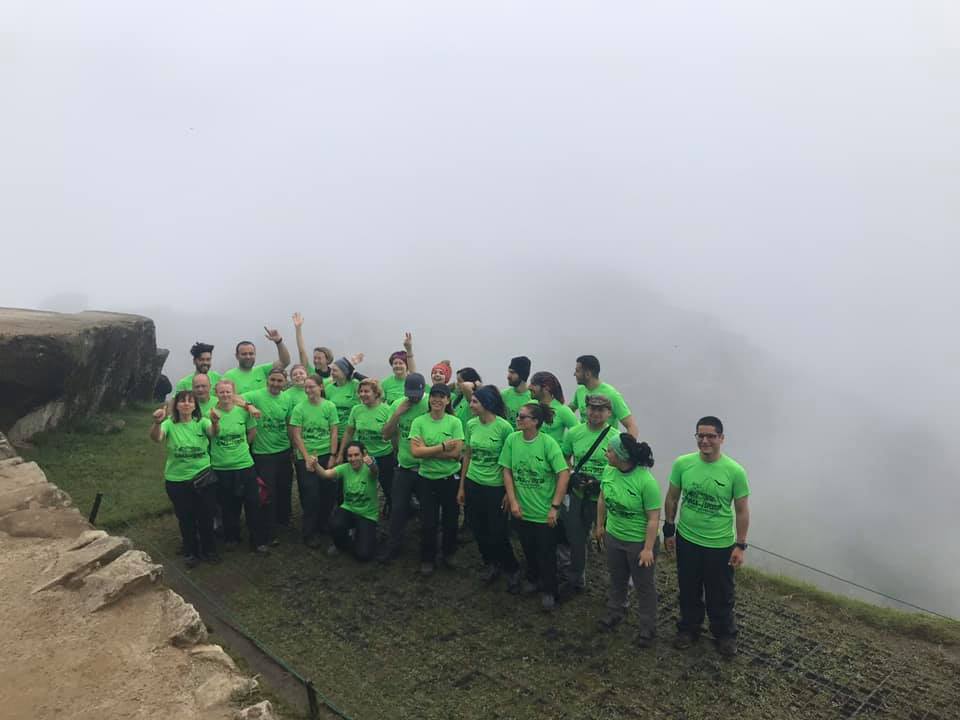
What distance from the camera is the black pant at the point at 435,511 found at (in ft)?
23.7

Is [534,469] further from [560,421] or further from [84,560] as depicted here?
[84,560]

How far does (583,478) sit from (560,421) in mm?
862

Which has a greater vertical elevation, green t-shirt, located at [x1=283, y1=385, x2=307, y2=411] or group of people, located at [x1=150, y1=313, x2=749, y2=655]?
green t-shirt, located at [x1=283, y1=385, x2=307, y2=411]

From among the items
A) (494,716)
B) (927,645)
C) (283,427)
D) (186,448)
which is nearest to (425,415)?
(283,427)

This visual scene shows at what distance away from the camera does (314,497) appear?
804cm

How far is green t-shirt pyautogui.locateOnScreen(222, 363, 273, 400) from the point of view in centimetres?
840

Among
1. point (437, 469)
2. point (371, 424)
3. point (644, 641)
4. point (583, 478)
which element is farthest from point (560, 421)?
point (644, 641)

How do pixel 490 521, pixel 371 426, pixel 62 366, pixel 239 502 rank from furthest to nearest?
pixel 62 366, pixel 239 502, pixel 371 426, pixel 490 521

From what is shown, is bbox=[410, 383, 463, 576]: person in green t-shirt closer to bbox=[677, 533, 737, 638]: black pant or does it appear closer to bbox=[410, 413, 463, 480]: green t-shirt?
bbox=[410, 413, 463, 480]: green t-shirt

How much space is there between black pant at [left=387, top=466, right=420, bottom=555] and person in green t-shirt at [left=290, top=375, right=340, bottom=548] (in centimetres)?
92

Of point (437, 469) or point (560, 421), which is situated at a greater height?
point (560, 421)

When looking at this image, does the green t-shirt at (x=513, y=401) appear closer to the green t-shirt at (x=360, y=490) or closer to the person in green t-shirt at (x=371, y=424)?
the person in green t-shirt at (x=371, y=424)

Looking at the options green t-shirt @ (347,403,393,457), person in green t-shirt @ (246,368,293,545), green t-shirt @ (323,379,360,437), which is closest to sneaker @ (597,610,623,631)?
green t-shirt @ (347,403,393,457)

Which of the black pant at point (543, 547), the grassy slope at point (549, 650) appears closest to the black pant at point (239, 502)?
the grassy slope at point (549, 650)
